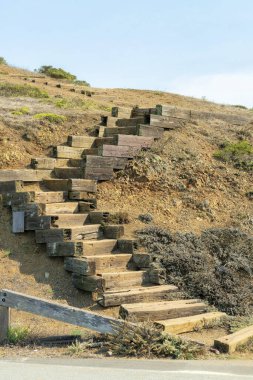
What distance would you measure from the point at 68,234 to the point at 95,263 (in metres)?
0.97

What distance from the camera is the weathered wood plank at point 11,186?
11188 mm

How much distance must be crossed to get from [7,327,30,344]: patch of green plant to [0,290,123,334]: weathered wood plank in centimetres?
34

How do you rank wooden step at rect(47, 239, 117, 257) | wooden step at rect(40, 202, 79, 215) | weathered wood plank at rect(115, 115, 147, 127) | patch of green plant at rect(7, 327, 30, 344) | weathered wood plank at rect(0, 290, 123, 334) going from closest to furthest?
weathered wood plank at rect(0, 290, 123, 334) → patch of green plant at rect(7, 327, 30, 344) → wooden step at rect(47, 239, 117, 257) → wooden step at rect(40, 202, 79, 215) → weathered wood plank at rect(115, 115, 147, 127)

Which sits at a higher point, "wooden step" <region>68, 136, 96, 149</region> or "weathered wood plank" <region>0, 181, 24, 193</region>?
"wooden step" <region>68, 136, 96, 149</region>

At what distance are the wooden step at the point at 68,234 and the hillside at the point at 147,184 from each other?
0.35m

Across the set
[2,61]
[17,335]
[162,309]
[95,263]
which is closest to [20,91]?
[95,263]

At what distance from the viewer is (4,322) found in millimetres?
7531

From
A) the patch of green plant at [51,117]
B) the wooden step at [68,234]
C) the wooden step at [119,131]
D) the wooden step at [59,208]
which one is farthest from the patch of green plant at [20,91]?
the wooden step at [68,234]

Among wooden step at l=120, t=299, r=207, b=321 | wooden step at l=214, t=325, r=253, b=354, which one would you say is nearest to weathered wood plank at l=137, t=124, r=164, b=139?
wooden step at l=120, t=299, r=207, b=321

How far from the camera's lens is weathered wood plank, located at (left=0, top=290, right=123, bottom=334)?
700cm

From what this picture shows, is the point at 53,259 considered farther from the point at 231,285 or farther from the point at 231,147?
the point at 231,147

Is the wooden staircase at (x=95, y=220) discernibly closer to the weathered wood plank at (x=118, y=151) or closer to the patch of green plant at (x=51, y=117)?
the weathered wood plank at (x=118, y=151)

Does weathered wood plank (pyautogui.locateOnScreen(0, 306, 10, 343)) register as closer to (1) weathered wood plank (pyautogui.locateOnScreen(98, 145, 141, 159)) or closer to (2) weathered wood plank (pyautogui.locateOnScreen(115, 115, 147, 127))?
(1) weathered wood plank (pyautogui.locateOnScreen(98, 145, 141, 159))

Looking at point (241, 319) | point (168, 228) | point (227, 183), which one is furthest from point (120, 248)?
point (227, 183)
